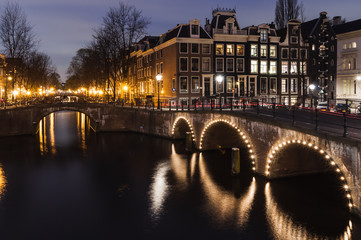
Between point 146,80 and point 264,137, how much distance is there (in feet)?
144

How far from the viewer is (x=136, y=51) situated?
69.5 metres

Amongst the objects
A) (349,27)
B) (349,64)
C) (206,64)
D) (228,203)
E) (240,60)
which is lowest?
(228,203)

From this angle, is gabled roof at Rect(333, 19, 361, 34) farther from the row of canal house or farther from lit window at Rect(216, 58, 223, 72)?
lit window at Rect(216, 58, 223, 72)

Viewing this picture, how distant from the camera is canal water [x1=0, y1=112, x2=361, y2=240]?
51.6 feet

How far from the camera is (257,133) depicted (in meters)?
22.0

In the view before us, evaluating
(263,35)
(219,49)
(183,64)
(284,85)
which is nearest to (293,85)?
(284,85)

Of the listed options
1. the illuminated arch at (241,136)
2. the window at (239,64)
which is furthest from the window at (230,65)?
the illuminated arch at (241,136)

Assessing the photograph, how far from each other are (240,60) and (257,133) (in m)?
32.0

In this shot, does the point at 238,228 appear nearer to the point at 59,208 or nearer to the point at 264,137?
the point at 264,137

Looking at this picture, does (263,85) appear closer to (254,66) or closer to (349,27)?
(254,66)

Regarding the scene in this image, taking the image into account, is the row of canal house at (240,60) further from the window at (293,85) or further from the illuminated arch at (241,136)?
the illuminated arch at (241,136)

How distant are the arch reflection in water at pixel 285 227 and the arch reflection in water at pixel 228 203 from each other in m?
1.16

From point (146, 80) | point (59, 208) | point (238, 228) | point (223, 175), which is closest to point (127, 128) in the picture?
point (146, 80)

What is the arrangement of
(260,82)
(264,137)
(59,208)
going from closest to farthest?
(59,208), (264,137), (260,82)
